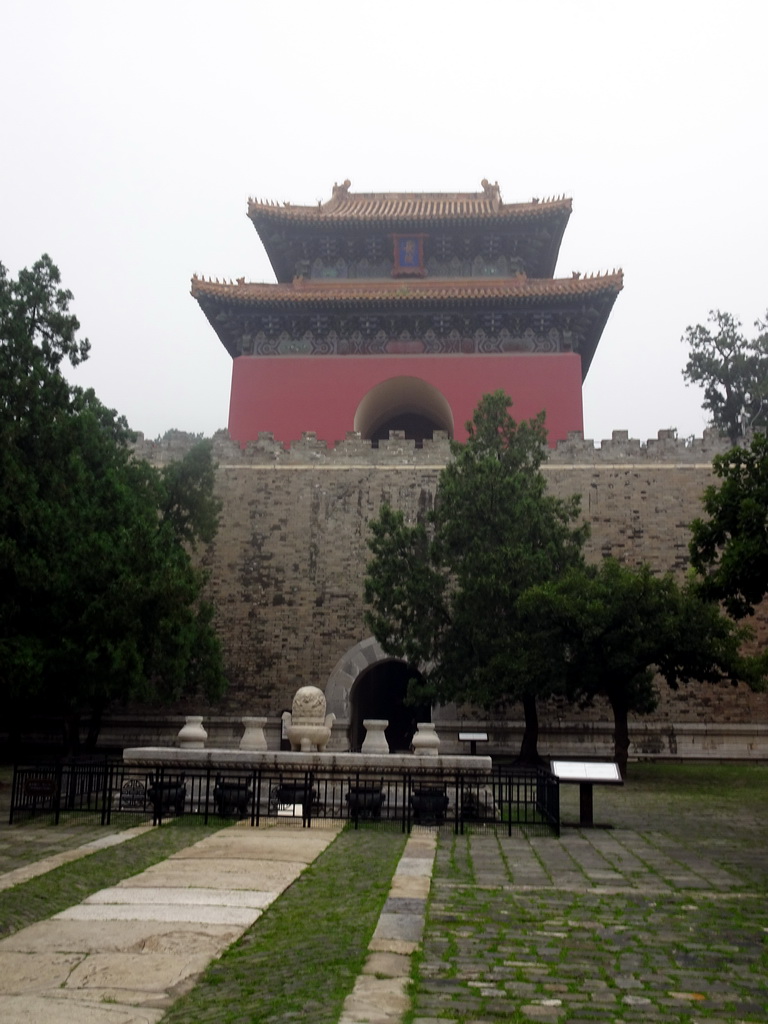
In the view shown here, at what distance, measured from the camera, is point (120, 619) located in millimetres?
12234

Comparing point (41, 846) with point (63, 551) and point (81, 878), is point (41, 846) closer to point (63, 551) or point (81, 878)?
point (81, 878)

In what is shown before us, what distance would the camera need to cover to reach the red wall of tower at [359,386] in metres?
20.3

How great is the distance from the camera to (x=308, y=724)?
11.5m

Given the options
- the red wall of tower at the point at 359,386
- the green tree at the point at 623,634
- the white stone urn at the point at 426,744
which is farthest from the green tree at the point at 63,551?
the red wall of tower at the point at 359,386

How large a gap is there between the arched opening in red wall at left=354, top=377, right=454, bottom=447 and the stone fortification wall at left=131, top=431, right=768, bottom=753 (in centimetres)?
193

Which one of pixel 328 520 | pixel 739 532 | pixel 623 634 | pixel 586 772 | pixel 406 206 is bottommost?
pixel 586 772

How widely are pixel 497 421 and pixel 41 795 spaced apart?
32.7 ft

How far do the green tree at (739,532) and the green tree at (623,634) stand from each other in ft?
16.1

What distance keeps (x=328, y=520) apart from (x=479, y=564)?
487 centimetres

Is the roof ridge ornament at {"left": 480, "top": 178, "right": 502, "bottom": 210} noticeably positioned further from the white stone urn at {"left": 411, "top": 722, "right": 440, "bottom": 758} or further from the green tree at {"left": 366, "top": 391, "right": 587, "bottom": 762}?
the white stone urn at {"left": 411, "top": 722, "right": 440, "bottom": 758}

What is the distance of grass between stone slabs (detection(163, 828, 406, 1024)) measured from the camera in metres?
3.21

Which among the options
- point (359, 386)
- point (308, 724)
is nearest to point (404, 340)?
point (359, 386)

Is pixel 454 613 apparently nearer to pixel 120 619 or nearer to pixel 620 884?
→ pixel 120 619

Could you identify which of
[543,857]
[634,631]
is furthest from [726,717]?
[543,857]
